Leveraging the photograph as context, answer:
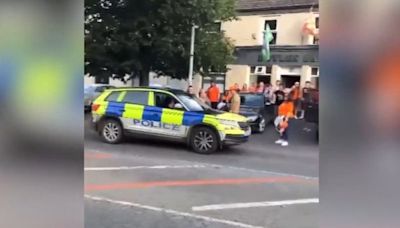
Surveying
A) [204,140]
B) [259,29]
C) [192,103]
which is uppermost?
[259,29]

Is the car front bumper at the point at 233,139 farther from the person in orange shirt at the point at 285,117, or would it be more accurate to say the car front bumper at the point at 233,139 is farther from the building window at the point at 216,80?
the building window at the point at 216,80

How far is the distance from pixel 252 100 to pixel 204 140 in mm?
2196

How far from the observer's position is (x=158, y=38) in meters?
9.02

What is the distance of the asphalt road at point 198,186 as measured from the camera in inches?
134

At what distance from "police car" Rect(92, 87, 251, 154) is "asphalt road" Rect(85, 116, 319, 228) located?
0.19 meters

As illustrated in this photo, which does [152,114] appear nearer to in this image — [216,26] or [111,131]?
[111,131]

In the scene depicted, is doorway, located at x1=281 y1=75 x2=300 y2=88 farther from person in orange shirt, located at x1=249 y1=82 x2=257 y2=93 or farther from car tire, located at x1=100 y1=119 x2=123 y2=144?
car tire, located at x1=100 y1=119 x2=123 y2=144

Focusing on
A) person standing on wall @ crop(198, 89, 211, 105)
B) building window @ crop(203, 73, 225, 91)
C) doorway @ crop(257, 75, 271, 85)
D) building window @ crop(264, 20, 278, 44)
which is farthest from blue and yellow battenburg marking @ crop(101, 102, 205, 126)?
building window @ crop(264, 20, 278, 44)

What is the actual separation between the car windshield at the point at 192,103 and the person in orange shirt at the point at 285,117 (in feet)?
4.27

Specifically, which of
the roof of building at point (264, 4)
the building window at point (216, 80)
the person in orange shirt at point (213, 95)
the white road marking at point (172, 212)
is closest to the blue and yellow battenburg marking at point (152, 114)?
the person in orange shirt at point (213, 95)

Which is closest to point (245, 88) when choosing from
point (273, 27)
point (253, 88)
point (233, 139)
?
point (253, 88)
